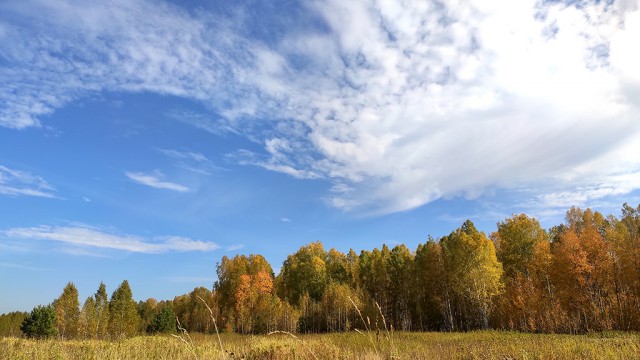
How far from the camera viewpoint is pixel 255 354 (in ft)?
46.4

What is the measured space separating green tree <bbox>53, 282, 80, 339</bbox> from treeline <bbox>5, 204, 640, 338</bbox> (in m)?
0.14

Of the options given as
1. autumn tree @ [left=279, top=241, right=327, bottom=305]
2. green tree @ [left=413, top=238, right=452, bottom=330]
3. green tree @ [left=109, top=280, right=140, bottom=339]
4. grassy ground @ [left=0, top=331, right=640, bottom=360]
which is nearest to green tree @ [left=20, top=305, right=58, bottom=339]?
green tree @ [left=109, top=280, right=140, bottom=339]

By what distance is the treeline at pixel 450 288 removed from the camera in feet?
106

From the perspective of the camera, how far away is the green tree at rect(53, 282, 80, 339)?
169ft

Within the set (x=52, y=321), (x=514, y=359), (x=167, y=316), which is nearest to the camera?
(x=514, y=359)

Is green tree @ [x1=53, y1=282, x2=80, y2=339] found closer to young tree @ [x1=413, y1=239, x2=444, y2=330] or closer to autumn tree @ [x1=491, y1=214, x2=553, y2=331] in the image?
young tree @ [x1=413, y1=239, x2=444, y2=330]

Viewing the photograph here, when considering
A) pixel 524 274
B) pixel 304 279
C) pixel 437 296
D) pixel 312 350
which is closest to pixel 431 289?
pixel 437 296

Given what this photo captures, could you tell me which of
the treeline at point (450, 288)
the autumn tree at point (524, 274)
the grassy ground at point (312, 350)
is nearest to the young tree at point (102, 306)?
the treeline at point (450, 288)

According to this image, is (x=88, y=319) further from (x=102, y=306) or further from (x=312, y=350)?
(x=312, y=350)

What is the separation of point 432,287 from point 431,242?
18.9ft

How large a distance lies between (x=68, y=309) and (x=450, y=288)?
5126 centimetres

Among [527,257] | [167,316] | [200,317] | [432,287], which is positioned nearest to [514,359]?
[527,257]

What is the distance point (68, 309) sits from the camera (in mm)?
52375

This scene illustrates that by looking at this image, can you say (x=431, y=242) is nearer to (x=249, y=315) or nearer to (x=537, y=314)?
(x=537, y=314)
